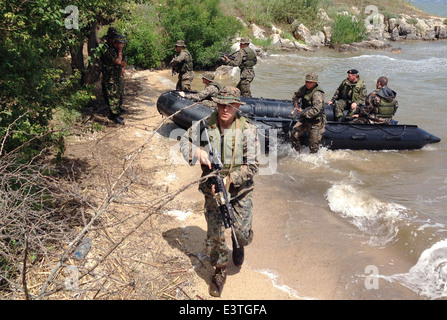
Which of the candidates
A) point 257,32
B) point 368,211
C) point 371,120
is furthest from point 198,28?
point 368,211

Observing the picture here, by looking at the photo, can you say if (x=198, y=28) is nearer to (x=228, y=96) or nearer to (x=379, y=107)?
(x=379, y=107)

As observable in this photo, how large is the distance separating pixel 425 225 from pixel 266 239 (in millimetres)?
2267

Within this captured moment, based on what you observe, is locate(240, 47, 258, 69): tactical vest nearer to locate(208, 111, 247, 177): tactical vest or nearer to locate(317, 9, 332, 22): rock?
locate(208, 111, 247, 177): tactical vest

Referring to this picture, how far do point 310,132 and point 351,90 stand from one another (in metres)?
1.74

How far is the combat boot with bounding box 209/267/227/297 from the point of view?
133 inches

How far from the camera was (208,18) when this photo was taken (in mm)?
13742

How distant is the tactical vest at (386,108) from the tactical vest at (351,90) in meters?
0.46

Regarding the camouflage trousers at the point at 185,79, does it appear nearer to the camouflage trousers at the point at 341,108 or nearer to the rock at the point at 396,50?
the camouflage trousers at the point at 341,108

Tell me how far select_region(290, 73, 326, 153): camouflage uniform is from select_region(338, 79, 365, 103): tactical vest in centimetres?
136

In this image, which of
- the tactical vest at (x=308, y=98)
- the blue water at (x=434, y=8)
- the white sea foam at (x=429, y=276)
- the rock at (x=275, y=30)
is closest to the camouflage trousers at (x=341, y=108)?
the tactical vest at (x=308, y=98)

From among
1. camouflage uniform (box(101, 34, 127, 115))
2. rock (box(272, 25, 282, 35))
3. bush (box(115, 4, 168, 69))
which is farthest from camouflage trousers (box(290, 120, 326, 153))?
rock (box(272, 25, 282, 35))

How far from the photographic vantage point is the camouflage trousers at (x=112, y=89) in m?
7.17

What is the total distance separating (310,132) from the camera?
6691mm
